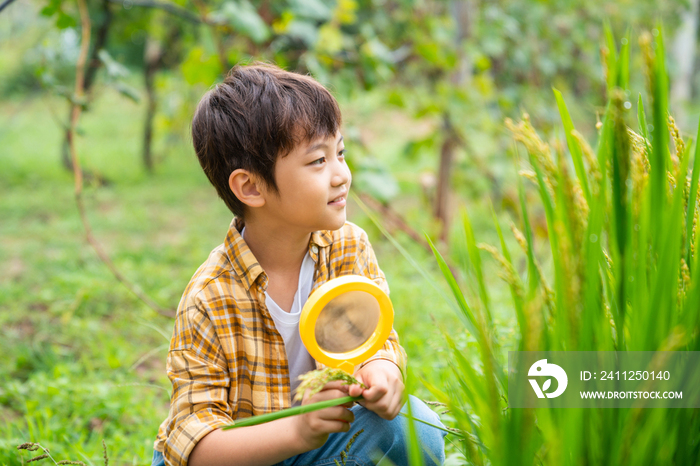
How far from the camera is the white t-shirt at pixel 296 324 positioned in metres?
1.03

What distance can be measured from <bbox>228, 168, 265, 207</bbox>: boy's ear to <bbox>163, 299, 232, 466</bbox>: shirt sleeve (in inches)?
7.8

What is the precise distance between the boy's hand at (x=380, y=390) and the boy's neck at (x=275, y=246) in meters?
0.29

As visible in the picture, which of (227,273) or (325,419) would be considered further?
(227,273)

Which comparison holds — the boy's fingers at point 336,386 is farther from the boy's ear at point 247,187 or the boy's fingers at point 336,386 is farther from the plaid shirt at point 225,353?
the boy's ear at point 247,187

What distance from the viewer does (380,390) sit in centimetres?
78

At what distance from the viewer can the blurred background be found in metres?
1.57

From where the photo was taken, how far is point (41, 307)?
7.62 ft

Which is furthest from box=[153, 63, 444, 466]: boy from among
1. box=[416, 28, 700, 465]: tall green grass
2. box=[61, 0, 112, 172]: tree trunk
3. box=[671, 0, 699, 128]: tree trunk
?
box=[671, 0, 699, 128]: tree trunk

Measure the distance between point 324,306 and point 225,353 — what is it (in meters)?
0.27

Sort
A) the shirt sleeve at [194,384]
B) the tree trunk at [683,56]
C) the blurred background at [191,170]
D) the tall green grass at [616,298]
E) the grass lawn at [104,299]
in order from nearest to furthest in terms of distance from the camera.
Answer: the tall green grass at [616,298] → the shirt sleeve at [194,384] → the grass lawn at [104,299] → the blurred background at [191,170] → the tree trunk at [683,56]

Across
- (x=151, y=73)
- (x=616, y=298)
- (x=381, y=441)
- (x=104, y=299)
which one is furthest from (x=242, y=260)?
(x=151, y=73)

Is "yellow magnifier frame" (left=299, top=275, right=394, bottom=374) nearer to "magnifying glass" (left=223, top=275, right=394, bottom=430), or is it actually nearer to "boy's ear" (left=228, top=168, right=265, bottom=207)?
"magnifying glass" (left=223, top=275, right=394, bottom=430)

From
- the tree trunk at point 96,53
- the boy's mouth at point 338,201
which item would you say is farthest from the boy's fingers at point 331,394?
the tree trunk at point 96,53

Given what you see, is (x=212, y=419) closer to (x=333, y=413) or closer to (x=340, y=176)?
(x=333, y=413)
